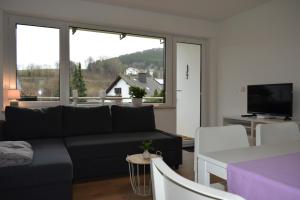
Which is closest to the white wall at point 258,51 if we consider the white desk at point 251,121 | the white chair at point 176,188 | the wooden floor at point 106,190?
the white desk at point 251,121

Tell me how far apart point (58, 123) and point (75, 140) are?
0.43m

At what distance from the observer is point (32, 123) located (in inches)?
123

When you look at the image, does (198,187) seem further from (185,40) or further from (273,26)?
(185,40)

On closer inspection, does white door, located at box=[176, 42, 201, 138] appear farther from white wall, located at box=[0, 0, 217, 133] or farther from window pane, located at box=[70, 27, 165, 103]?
window pane, located at box=[70, 27, 165, 103]

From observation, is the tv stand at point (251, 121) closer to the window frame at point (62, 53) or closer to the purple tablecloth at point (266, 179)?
the window frame at point (62, 53)


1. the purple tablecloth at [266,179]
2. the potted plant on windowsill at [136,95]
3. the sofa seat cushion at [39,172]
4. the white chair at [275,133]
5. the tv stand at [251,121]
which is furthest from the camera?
the potted plant on windowsill at [136,95]

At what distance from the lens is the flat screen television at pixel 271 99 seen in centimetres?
345

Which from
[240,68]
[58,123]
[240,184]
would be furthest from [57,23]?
[240,184]

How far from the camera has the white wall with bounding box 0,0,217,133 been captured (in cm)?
352

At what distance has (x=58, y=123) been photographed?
3.30 meters

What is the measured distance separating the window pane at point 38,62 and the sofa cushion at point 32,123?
25.0 inches

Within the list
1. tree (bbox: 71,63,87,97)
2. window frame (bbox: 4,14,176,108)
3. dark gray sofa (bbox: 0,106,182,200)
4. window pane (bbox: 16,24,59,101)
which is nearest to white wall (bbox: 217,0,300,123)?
window frame (bbox: 4,14,176,108)

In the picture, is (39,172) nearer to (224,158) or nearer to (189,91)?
(224,158)

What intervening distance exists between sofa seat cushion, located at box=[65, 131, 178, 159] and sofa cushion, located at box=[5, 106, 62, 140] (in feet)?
0.94
